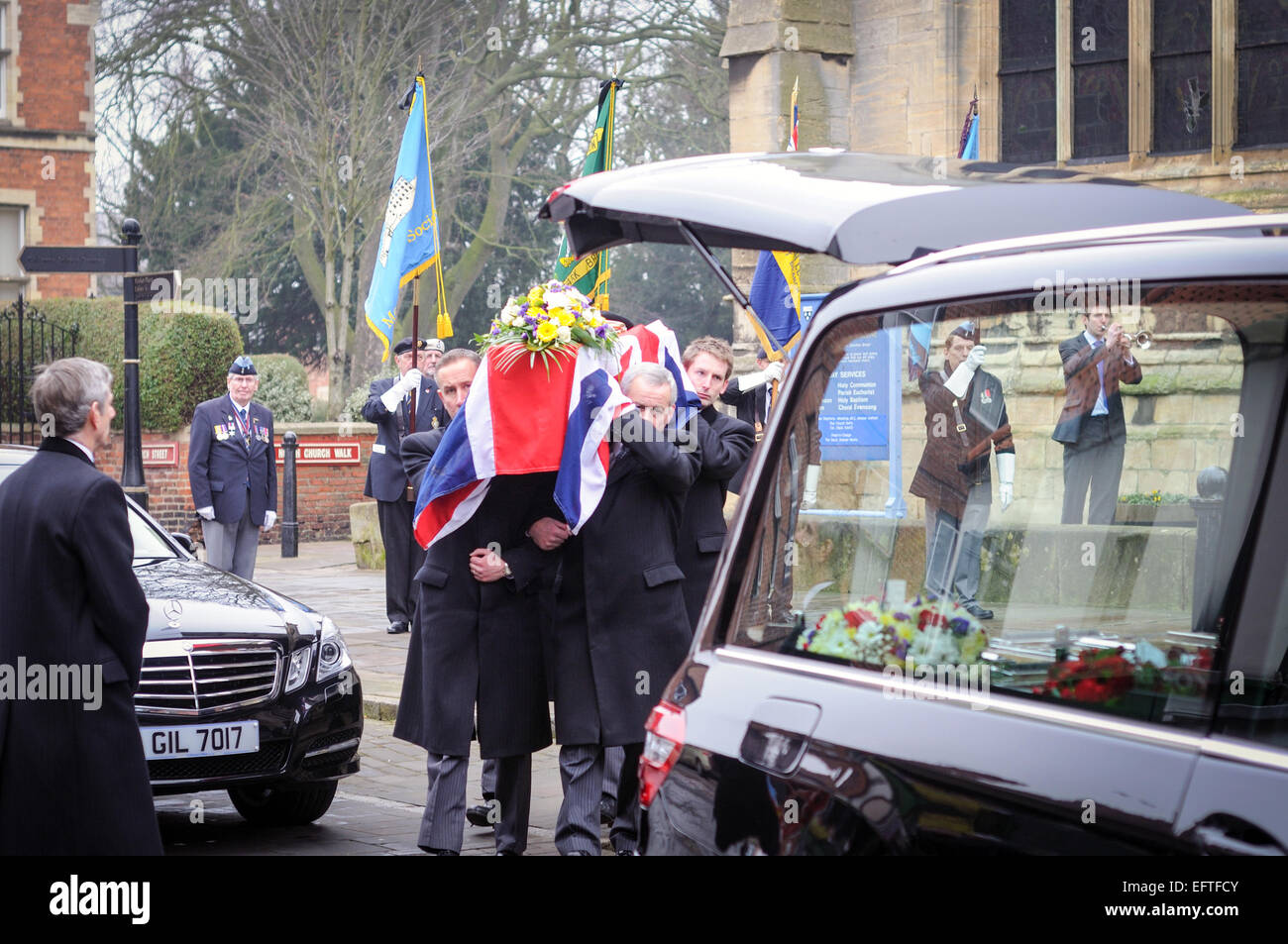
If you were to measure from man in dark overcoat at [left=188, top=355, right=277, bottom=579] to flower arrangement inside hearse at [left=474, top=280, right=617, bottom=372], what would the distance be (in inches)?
298

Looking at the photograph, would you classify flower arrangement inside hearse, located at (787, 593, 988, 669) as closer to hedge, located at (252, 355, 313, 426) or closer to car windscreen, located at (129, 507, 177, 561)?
car windscreen, located at (129, 507, 177, 561)

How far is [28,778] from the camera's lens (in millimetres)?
4441

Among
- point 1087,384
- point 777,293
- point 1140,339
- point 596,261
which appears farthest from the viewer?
point 777,293

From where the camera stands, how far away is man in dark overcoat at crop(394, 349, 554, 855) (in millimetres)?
6273

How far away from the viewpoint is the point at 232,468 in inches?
527

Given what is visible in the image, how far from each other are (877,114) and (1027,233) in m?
14.2

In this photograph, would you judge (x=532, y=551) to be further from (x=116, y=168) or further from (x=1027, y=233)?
(x=116, y=168)

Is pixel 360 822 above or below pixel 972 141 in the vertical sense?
below

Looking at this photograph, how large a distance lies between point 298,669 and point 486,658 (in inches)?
49.8

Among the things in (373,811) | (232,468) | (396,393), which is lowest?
(373,811)

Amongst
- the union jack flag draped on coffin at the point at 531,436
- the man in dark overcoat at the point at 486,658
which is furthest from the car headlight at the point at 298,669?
the union jack flag draped on coffin at the point at 531,436

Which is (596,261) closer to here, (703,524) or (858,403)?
(703,524)

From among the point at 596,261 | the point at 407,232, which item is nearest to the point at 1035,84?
the point at 407,232

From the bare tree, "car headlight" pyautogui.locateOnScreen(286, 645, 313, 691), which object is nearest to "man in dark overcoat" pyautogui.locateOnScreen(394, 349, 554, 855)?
"car headlight" pyautogui.locateOnScreen(286, 645, 313, 691)
